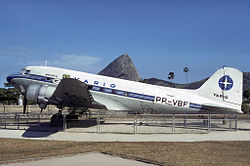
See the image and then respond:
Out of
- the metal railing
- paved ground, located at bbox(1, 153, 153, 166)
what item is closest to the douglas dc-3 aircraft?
the metal railing

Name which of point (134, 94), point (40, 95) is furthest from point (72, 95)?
point (134, 94)

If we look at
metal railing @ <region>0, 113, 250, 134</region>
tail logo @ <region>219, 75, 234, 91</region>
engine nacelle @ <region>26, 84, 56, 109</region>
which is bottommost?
metal railing @ <region>0, 113, 250, 134</region>

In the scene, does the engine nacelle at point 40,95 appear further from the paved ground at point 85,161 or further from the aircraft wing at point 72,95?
the paved ground at point 85,161

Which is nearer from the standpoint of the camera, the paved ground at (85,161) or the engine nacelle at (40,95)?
the paved ground at (85,161)

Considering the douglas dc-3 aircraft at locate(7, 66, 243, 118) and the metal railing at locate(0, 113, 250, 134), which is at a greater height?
the douglas dc-3 aircraft at locate(7, 66, 243, 118)

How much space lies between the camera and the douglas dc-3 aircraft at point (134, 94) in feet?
58.4

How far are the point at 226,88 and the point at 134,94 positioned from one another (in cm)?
731

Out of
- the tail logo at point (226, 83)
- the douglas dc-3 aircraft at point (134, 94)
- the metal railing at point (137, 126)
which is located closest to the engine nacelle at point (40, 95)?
A: the douglas dc-3 aircraft at point (134, 94)

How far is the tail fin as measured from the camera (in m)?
18.2

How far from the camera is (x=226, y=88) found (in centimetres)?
1861

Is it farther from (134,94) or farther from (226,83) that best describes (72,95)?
(226,83)

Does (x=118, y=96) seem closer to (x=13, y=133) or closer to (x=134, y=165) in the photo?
(x=13, y=133)

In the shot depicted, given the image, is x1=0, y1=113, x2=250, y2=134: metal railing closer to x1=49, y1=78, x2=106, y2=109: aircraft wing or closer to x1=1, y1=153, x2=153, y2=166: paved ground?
x1=49, y1=78, x2=106, y2=109: aircraft wing

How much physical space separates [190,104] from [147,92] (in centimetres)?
359
